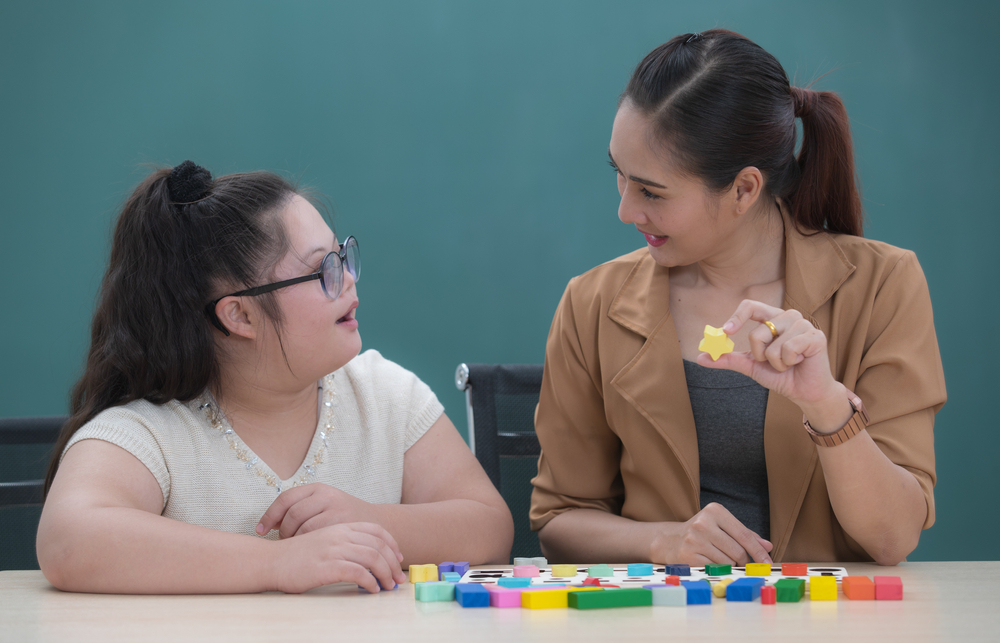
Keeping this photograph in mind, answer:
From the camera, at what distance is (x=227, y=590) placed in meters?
0.98

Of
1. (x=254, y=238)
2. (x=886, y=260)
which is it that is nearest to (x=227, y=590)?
(x=254, y=238)

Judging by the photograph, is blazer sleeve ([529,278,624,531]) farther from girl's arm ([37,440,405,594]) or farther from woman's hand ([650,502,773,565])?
girl's arm ([37,440,405,594])

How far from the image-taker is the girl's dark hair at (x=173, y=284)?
4.07 feet

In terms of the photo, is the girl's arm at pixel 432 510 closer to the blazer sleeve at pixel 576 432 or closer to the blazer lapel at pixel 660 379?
the blazer sleeve at pixel 576 432

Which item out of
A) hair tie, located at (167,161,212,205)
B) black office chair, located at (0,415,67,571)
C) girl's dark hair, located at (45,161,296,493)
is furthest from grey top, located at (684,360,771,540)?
black office chair, located at (0,415,67,571)

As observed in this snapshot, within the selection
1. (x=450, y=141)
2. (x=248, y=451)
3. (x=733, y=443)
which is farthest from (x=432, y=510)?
(x=450, y=141)

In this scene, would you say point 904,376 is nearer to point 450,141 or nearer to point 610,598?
point 610,598

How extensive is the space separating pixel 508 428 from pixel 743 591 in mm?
888

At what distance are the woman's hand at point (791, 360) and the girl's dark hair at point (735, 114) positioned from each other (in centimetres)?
36

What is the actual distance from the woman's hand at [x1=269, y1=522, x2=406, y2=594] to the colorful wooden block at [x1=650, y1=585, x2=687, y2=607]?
31cm

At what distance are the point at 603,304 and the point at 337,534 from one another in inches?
26.8

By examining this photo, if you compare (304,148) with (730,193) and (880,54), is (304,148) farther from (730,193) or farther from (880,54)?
(880,54)

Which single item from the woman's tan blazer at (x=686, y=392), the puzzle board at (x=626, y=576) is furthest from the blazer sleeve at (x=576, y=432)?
the puzzle board at (x=626, y=576)

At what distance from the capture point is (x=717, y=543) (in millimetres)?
1126
